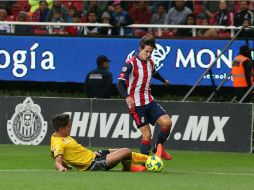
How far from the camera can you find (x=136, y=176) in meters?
14.3

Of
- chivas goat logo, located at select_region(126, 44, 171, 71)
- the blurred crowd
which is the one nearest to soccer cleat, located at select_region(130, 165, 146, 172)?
the blurred crowd

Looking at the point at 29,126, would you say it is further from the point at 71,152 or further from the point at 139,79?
the point at 71,152

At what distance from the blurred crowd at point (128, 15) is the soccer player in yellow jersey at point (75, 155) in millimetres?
10823

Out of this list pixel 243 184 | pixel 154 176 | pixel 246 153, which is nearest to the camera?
pixel 243 184

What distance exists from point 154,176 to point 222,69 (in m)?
11.8

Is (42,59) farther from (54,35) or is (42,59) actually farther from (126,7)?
(126,7)

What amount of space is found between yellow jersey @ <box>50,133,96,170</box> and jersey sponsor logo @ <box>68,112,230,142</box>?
22.7ft

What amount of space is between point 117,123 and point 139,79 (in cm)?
506

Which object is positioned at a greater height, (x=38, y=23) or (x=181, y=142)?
(x=38, y=23)

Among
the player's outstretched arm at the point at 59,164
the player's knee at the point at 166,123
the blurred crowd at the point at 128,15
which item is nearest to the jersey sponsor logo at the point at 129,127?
the blurred crowd at the point at 128,15

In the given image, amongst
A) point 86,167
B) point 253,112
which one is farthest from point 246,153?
point 86,167

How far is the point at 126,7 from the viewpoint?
90.3ft

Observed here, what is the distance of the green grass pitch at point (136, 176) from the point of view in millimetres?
12836

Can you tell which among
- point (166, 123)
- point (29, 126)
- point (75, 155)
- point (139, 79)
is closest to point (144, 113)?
point (166, 123)
